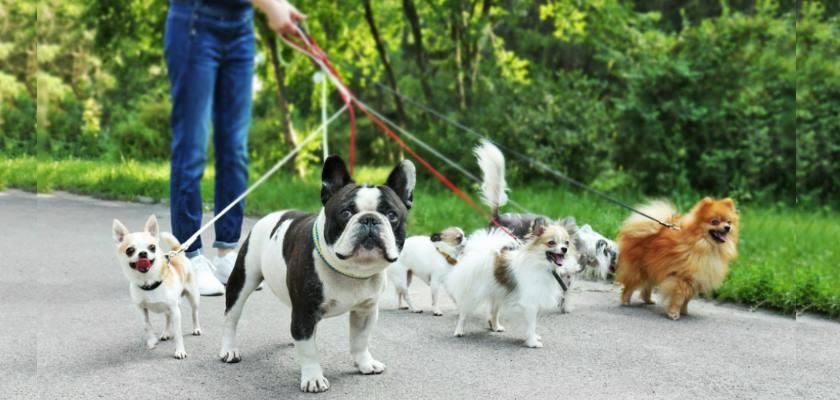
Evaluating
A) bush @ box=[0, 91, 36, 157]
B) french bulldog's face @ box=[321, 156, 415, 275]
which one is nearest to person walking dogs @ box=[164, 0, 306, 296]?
french bulldog's face @ box=[321, 156, 415, 275]

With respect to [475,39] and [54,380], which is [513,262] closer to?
[54,380]

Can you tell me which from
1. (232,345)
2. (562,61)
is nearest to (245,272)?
(232,345)

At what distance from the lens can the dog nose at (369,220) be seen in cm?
286

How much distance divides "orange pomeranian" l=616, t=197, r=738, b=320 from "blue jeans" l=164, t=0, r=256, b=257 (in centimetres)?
268

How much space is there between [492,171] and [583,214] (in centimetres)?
381

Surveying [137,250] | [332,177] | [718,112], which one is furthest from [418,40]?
[332,177]

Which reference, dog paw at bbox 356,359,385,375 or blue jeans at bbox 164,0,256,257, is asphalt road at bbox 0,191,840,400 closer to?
dog paw at bbox 356,359,385,375

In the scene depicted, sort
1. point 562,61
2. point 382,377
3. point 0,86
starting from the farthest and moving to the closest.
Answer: point 562,61, point 382,377, point 0,86

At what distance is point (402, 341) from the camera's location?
416 cm

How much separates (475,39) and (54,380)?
10834 millimetres

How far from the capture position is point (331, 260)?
3053 millimetres

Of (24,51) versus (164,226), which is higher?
(24,51)

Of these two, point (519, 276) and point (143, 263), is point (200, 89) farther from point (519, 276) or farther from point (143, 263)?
point (519, 276)

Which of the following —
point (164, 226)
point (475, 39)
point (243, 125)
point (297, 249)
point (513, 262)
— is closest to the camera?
point (297, 249)
